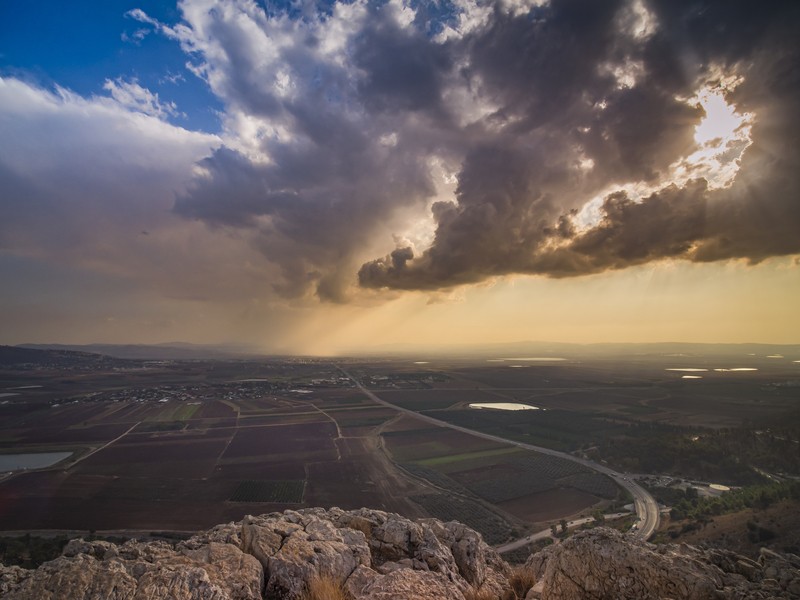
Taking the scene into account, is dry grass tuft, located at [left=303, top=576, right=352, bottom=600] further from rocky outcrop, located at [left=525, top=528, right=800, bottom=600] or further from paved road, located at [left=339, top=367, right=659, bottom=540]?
paved road, located at [left=339, top=367, right=659, bottom=540]

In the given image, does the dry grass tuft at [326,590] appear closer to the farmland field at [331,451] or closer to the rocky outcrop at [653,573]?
the rocky outcrop at [653,573]

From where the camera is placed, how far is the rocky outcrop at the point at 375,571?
8336 mm

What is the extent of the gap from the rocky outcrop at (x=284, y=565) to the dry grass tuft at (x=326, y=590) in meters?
0.14

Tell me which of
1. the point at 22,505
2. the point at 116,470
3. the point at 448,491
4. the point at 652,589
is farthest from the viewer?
the point at 116,470

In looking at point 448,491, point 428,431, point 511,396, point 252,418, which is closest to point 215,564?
point 448,491

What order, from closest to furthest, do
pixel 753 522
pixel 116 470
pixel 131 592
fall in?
pixel 131 592 → pixel 753 522 → pixel 116 470

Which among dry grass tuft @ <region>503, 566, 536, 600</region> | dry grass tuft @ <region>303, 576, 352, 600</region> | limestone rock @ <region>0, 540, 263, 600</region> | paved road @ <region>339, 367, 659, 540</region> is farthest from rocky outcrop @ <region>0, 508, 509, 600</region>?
paved road @ <region>339, 367, 659, 540</region>

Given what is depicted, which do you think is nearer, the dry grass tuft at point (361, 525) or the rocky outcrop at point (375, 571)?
the rocky outcrop at point (375, 571)

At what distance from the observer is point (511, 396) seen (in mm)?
182500

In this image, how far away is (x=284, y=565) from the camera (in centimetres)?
1051

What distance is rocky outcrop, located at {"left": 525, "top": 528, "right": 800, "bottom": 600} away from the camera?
900cm

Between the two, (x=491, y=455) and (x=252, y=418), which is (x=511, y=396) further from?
(x=252, y=418)

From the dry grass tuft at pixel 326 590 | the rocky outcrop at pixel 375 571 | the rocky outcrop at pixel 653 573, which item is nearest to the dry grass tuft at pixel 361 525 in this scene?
the rocky outcrop at pixel 375 571

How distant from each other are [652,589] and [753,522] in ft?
158
